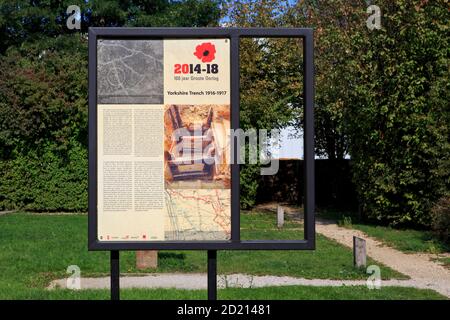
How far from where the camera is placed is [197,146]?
19.6ft

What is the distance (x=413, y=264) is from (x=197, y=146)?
6.89 metres

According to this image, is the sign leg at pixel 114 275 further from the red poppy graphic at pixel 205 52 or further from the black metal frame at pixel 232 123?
the red poppy graphic at pixel 205 52

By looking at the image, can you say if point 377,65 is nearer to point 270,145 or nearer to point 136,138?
point 270,145

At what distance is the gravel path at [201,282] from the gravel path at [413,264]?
0.92 feet

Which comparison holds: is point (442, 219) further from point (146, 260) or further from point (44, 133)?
point (44, 133)

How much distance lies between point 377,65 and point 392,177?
2.91 m

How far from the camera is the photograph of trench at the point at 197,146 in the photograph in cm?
593

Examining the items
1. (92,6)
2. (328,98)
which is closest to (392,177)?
(328,98)

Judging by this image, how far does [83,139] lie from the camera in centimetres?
2153

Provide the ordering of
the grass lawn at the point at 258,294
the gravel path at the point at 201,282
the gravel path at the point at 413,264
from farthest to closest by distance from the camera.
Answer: the gravel path at the point at 413,264 → the gravel path at the point at 201,282 → the grass lawn at the point at 258,294

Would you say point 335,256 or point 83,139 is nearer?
point 335,256

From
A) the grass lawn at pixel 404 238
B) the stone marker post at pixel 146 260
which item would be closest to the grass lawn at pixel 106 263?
the stone marker post at pixel 146 260

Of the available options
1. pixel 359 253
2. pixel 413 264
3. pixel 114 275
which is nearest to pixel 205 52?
pixel 114 275

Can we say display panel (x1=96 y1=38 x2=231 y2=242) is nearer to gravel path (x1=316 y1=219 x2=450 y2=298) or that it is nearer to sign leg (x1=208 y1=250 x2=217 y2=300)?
sign leg (x1=208 y1=250 x2=217 y2=300)
